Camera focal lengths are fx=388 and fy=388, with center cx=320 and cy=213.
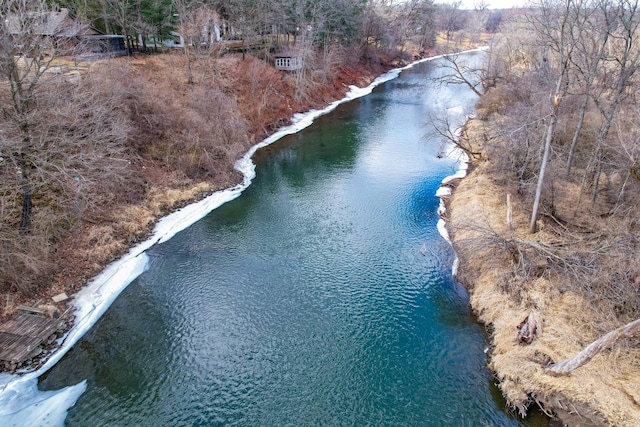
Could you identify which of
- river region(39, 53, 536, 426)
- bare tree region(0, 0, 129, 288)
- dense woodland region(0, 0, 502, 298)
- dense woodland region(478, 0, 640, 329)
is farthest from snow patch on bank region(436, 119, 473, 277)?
bare tree region(0, 0, 129, 288)

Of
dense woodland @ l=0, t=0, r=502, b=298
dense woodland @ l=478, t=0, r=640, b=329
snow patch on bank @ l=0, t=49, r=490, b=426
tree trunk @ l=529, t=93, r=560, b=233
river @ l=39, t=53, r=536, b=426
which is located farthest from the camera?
tree trunk @ l=529, t=93, r=560, b=233

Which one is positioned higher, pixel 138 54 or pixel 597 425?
pixel 138 54

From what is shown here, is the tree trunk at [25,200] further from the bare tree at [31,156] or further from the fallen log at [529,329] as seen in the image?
the fallen log at [529,329]

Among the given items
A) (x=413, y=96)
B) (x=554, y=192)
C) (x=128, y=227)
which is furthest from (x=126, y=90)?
(x=413, y=96)

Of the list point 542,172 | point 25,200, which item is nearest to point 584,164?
point 542,172

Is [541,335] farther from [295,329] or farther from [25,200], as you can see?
[25,200]

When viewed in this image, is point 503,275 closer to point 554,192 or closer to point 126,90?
point 554,192

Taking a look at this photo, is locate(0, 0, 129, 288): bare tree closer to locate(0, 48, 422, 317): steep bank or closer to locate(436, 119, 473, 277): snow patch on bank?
locate(0, 48, 422, 317): steep bank
